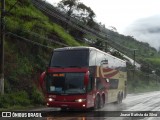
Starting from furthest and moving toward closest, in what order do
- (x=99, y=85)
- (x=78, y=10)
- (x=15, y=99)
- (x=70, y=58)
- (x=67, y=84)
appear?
(x=78, y=10)
(x=15, y=99)
(x=99, y=85)
(x=70, y=58)
(x=67, y=84)

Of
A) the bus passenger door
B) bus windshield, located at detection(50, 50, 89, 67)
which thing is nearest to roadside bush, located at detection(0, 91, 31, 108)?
bus windshield, located at detection(50, 50, 89, 67)

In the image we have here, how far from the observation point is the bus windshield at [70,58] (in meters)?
21.6

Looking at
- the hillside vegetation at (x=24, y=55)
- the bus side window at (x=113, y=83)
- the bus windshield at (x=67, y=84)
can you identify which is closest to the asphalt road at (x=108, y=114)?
the bus windshield at (x=67, y=84)

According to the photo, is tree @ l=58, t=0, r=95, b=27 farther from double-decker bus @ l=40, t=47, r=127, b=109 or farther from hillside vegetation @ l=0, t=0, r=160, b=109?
double-decker bus @ l=40, t=47, r=127, b=109

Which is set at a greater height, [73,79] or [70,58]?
[70,58]

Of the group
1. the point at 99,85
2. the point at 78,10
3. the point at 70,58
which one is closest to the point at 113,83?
the point at 99,85

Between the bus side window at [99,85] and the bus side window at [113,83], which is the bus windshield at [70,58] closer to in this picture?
the bus side window at [99,85]

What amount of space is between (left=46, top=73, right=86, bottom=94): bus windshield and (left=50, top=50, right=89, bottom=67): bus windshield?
659 millimetres

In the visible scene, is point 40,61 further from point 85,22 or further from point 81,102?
point 85,22

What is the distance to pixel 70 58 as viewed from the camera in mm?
21891

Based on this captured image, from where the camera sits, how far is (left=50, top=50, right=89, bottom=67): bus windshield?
21.6m

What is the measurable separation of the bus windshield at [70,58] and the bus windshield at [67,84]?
659mm

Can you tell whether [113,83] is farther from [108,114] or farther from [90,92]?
[108,114]

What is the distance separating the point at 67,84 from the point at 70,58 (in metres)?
1.65
